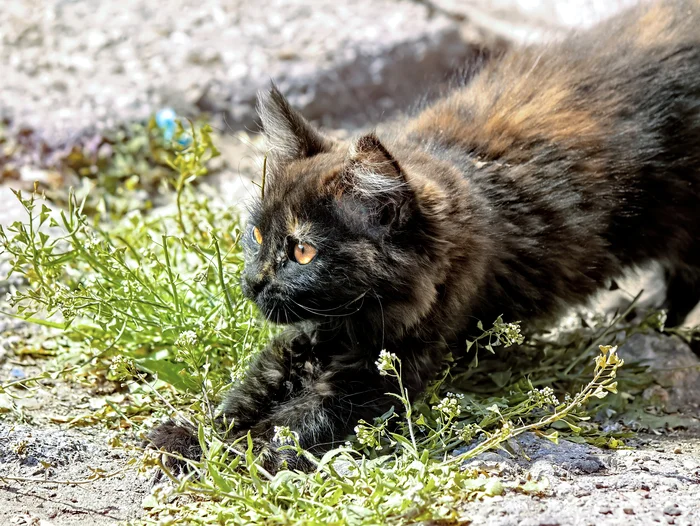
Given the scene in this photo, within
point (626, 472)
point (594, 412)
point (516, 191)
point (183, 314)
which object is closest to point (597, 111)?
point (516, 191)

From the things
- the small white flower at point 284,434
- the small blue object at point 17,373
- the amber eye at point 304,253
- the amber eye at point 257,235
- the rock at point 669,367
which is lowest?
the rock at point 669,367

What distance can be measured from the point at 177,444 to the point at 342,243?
90 centimetres

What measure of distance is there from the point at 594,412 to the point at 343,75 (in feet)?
12.9

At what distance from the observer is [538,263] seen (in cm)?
319

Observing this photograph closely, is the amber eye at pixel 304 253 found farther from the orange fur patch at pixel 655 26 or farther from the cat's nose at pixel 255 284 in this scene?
the orange fur patch at pixel 655 26

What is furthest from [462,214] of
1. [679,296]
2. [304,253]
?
[679,296]

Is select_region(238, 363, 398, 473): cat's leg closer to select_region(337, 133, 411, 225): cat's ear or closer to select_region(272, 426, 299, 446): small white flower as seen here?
select_region(272, 426, 299, 446): small white flower

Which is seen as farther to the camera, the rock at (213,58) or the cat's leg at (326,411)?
the rock at (213,58)

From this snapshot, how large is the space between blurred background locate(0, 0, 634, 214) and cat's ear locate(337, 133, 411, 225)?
8.05 ft

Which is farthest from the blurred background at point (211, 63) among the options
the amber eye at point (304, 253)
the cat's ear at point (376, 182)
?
the cat's ear at point (376, 182)

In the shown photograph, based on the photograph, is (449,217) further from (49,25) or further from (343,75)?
(49,25)

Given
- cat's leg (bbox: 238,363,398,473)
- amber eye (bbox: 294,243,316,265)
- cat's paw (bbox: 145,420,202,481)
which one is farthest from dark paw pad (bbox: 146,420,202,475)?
amber eye (bbox: 294,243,316,265)

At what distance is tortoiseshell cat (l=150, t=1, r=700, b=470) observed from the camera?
9.16 ft

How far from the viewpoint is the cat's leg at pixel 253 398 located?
2.86m
